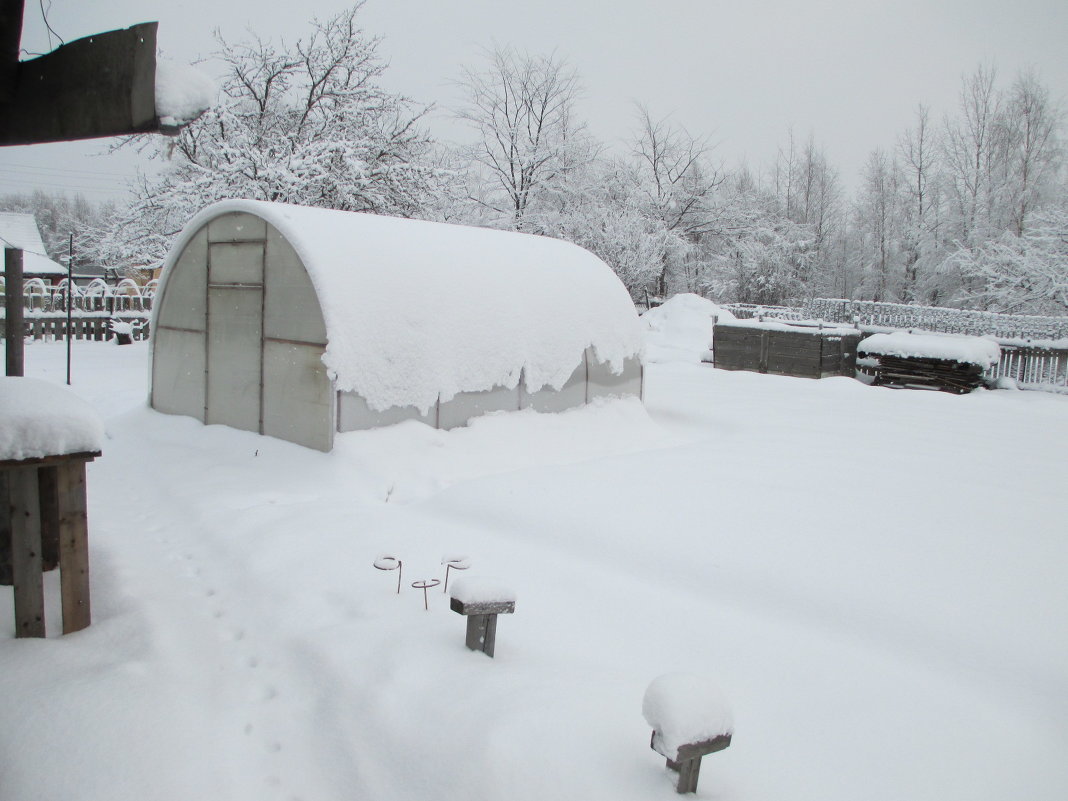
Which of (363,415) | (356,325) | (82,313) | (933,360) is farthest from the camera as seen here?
(82,313)

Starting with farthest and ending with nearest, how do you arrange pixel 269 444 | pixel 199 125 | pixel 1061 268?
pixel 1061 268 → pixel 199 125 → pixel 269 444

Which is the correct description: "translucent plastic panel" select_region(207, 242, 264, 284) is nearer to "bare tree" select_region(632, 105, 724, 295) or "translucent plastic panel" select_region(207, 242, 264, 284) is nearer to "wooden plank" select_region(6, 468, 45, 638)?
"wooden plank" select_region(6, 468, 45, 638)

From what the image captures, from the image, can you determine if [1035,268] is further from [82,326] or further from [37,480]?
[82,326]

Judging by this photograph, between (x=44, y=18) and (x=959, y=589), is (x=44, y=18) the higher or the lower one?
the higher one

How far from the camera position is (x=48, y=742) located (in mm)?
3023

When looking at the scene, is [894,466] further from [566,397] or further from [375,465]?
[375,465]

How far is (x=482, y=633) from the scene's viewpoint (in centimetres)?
374

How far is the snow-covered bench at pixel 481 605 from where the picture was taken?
11.6ft

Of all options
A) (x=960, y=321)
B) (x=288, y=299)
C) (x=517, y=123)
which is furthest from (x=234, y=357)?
(x=517, y=123)

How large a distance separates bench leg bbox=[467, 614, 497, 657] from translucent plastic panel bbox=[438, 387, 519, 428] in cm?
474

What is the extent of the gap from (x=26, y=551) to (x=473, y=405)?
5.38m

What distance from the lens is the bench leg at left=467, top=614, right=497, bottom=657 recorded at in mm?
3693

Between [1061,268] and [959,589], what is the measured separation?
2246cm

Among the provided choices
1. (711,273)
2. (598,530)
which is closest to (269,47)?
(598,530)
